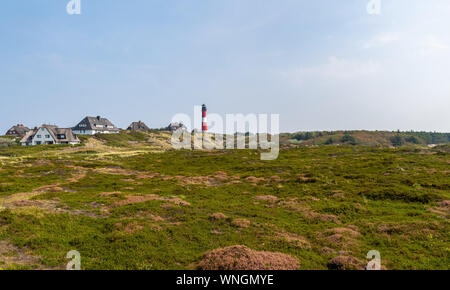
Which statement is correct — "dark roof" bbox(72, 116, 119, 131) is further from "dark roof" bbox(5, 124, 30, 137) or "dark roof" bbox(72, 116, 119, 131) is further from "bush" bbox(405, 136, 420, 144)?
"bush" bbox(405, 136, 420, 144)

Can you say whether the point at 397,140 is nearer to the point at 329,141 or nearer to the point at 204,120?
the point at 329,141

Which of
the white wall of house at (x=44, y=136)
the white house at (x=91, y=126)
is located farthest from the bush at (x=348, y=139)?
the white wall of house at (x=44, y=136)

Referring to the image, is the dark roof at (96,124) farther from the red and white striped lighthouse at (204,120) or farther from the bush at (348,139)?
the bush at (348,139)

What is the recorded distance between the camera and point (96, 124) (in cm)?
16850

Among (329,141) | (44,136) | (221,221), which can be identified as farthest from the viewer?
(329,141)

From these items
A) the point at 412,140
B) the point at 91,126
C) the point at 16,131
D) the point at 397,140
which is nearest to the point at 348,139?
the point at 397,140

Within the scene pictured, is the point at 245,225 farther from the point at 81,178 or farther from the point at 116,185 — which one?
the point at 81,178

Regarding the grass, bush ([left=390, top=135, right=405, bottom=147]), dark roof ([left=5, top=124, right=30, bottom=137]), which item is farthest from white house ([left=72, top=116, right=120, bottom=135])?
bush ([left=390, top=135, right=405, bottom=147])

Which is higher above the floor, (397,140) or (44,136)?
(44,136)

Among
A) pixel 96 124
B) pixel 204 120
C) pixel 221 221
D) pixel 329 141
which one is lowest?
pixel 221 221

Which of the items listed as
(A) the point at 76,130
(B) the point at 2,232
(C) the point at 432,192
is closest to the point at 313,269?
(B) the point at 2,232

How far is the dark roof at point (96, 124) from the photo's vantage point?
533ft

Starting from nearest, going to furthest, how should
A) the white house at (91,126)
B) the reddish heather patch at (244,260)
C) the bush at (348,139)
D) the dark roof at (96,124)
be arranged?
the reddish heather patch at (244,260) < the white house at (91,126) < the dark roof at (96,124) < the bush at (348,139)

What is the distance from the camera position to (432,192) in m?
28.5
